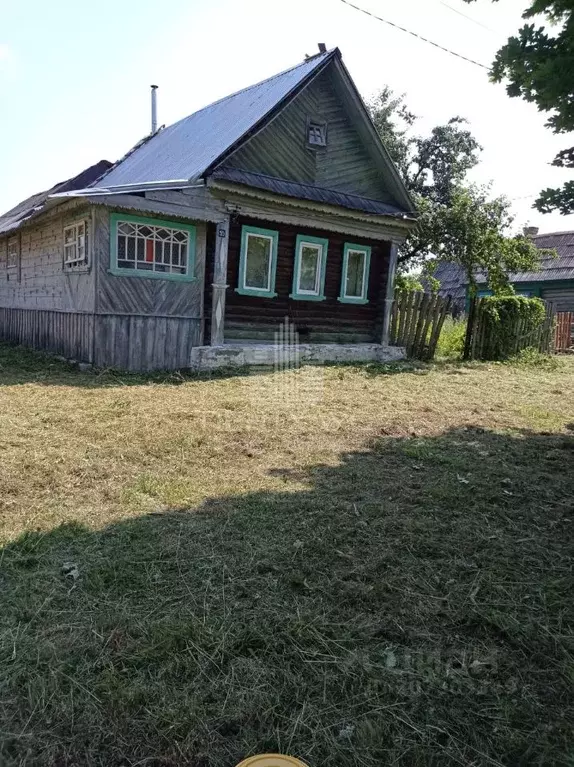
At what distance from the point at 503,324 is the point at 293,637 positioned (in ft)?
44.6

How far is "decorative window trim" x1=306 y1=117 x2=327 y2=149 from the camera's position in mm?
12250

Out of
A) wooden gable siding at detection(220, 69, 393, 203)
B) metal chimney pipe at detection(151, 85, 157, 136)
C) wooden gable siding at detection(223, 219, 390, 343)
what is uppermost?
metal chimney pipe at detection(151, 85, 157, 136)

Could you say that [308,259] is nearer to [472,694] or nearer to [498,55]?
[498,55]

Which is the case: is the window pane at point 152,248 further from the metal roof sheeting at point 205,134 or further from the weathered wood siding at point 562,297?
the weathered wood siding at point 562,297

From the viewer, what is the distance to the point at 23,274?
13461mm

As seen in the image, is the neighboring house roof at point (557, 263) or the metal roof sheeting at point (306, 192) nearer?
the metal roof sheeting at point (306, 192)

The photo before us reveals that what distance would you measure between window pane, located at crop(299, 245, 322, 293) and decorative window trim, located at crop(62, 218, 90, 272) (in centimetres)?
483

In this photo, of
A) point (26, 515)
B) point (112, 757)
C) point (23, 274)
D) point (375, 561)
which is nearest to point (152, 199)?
point (23, 274)

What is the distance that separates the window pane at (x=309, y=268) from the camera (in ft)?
41.3

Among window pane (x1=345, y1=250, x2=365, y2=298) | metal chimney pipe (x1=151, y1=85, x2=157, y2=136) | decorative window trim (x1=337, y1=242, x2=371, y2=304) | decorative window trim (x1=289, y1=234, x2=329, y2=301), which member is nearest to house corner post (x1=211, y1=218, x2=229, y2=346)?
decorative window trim (x1=289, y1=234, x2=329, y2=301)

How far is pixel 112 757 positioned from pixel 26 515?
2.18m

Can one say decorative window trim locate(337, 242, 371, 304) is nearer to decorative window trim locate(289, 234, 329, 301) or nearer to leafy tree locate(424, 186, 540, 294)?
decorative window trim locate(289, 234, 329, 301)

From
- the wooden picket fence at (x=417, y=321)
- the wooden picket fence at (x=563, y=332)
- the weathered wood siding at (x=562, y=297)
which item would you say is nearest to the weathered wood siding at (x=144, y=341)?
the wooden picket fence at (x=417, y=321)

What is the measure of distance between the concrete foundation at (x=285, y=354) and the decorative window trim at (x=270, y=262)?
1.18m
